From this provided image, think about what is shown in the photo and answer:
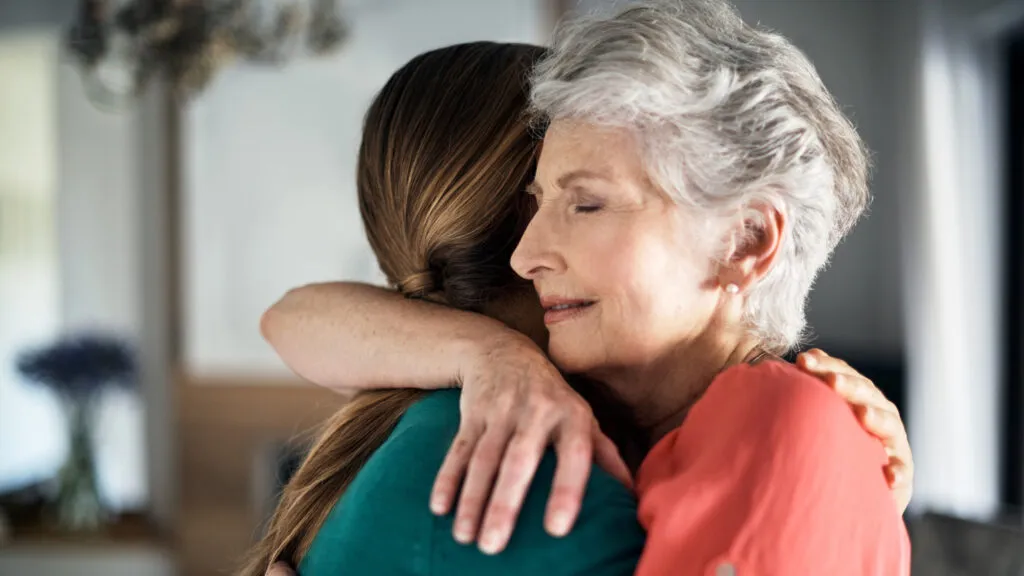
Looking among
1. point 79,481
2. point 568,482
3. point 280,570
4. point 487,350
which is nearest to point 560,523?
point 568,482

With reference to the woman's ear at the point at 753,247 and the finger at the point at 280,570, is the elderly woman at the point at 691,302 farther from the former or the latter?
the finger at the point at 280,570

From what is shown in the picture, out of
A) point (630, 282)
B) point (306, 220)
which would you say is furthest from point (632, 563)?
point (306, 220)

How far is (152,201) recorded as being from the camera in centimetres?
417

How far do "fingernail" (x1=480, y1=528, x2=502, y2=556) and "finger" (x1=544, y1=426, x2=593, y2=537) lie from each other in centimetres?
4

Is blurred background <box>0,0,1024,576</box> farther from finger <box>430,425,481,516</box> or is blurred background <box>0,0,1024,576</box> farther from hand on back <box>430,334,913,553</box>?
finger <box>430,425,481,516</box>

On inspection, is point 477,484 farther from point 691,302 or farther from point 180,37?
point 180,37

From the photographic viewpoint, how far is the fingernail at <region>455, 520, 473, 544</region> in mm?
740

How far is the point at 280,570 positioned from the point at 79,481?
3.73m

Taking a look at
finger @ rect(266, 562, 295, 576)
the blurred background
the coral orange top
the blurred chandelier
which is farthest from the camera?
the blurred background

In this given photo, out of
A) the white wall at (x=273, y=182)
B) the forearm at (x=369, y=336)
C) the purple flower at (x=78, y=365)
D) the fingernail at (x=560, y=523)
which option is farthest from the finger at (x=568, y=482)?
the purple flower at (x=78, y=365)

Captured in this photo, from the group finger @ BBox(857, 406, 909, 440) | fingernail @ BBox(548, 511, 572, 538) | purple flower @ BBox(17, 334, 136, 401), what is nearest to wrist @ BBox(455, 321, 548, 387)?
fingernail @ BBox(548, 511, 572, 538)

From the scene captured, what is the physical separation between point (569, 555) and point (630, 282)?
292 millimetres

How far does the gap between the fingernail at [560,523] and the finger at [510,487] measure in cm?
3

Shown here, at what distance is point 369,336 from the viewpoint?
1114mm
